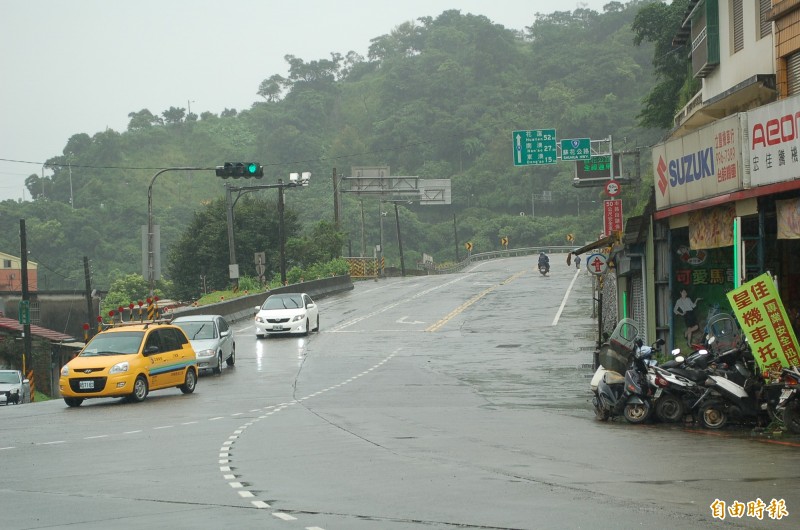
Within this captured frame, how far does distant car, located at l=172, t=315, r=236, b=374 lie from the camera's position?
30.2 meters

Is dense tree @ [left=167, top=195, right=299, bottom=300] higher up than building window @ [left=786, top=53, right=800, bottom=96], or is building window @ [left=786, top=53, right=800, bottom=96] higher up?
building window @ [left=786, top=53, right=800, bottom=96]

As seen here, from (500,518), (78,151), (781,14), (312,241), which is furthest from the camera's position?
(78,151)

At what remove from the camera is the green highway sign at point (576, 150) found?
57094 millimetres

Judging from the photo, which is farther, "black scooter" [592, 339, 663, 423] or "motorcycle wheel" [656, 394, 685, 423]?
"black scooter" [592, 339, 663, 423]

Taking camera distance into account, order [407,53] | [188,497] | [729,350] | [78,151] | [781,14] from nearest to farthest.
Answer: [188,497] → [729,350] → [781,14] → [78,151] → [407,53]

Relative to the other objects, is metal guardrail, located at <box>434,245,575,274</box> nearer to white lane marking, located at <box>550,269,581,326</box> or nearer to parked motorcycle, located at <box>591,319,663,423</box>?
white lane marking, located at <box>550,269,581,326</box>

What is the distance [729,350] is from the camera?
16.5 metres

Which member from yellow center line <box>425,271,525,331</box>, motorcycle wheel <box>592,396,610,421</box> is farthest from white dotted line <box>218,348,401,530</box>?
yellow center line <box>425,271,525,331</box>

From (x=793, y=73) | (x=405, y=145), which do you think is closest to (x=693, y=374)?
(x=793, y=73)

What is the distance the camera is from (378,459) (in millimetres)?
13562

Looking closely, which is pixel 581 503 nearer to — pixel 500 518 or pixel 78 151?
pixel 500 518

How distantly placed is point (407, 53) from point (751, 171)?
159736mm

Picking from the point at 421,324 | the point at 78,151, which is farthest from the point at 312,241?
the point at 78,151

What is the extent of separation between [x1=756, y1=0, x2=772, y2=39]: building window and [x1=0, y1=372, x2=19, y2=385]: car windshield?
1116 inches
